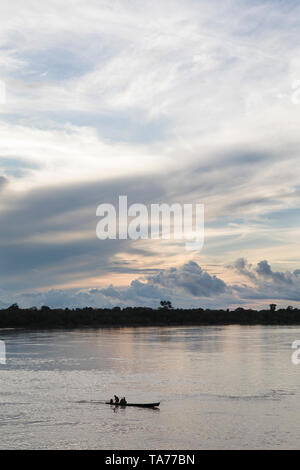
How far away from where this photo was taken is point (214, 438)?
3319 centimetres

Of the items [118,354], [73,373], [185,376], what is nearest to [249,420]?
[185,376]

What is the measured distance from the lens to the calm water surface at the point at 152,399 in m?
33.3

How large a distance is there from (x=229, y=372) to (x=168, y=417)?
24.5 m

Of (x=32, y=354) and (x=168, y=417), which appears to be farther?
(x=32, y=354)

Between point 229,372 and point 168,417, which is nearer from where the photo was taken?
point 168,417

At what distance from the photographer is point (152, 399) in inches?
1779

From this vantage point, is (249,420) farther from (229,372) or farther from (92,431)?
(229,372)

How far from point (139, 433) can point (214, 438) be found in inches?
195

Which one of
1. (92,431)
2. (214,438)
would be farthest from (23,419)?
(214,438)

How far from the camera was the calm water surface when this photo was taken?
1312 inches

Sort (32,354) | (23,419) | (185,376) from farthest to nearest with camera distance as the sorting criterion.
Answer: (32,354), (185,376), (23,419)

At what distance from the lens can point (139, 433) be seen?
34.8m
